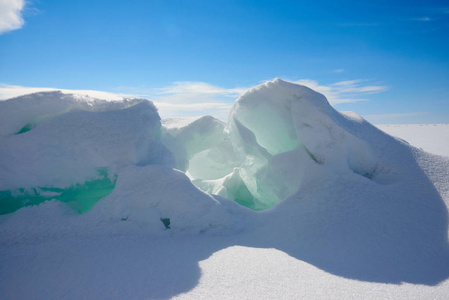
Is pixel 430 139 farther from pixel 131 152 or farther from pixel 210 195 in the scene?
pixel 131 152

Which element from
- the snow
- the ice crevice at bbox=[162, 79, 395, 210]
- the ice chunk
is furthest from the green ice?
the snow

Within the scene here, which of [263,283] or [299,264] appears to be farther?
[299,264]

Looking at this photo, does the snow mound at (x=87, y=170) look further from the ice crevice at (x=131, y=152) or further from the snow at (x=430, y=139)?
the snow at (x=430, y=139)

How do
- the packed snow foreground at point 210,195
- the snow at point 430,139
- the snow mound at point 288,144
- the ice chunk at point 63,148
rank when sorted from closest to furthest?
the packed snow foreground at point 210,195
the ice chunk at point 63,148
the snow mound at point 288,144
the snow at point 430,139

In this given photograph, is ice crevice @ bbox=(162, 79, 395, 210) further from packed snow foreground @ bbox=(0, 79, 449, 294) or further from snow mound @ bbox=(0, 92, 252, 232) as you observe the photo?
snow mound @ bbox=(0, 92, 252, 232)

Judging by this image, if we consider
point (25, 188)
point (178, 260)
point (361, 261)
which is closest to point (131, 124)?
point (25, 188)

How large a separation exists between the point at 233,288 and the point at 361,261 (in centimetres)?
150

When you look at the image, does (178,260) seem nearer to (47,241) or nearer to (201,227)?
(201,227)

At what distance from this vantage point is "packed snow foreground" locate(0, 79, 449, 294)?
285cm

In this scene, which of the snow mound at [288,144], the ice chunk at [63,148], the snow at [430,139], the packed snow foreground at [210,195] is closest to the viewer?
the packed snow foreground at [210,195]

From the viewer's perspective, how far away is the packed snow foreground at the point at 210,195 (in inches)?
112

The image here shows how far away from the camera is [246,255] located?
8.92 feet

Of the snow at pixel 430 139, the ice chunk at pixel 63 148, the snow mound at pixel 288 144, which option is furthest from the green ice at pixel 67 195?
the snow at pixel 430 139

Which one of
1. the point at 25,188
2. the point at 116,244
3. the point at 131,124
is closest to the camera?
the point at 116,244
